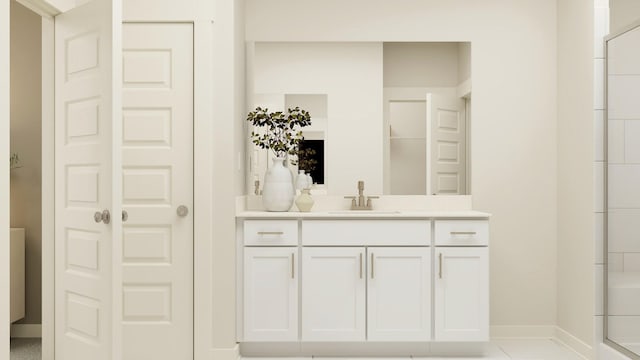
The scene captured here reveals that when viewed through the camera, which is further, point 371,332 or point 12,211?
point 12,211

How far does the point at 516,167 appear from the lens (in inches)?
148

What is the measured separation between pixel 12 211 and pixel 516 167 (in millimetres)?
3455

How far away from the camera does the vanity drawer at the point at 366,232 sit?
329 cm

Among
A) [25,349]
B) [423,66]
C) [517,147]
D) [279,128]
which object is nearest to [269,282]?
[279,128]

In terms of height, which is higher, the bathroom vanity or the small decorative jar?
the small decorative jar

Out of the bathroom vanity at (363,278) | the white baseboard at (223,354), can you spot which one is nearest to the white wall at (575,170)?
the bathroom vanity at (363,278)

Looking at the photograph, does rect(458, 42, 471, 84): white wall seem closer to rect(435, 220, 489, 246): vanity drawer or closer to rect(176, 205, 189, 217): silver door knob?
rect(435, 220, 489, 246): vanity drawer

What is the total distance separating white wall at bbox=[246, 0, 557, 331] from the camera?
3.75 meters

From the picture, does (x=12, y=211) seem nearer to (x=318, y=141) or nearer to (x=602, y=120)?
(x=318, y=141)

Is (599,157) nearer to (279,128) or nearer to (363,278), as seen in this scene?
(363,278)

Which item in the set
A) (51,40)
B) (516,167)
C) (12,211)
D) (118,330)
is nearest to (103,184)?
(118,330)

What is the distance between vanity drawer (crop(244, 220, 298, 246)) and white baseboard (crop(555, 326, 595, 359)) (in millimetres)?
1796

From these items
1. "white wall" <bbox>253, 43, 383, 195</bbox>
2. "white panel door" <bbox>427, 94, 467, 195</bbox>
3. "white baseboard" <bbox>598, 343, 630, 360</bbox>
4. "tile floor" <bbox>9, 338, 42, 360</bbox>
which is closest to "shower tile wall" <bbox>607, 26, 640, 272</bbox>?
"white baseboard" <bbox>598, 343, 630, 360</bbox>

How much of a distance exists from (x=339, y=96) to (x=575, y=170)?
5.13ft
